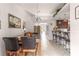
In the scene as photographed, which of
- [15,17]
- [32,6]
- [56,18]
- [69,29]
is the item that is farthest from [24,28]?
[69,29]

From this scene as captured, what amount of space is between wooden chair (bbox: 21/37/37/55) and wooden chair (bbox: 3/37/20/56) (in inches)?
5.2

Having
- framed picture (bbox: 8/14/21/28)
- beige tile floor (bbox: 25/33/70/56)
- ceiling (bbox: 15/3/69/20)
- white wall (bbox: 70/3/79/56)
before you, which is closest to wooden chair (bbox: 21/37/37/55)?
beige tile floor (bbox: 25/33/70/56)

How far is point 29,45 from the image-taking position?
287cm

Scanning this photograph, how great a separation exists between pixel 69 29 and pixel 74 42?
264mm

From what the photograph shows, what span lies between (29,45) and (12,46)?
1.10 feet

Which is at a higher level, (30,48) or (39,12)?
(39,12)

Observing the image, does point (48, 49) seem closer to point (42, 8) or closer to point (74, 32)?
point (74, 32)

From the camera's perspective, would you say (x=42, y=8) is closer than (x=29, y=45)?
Yes

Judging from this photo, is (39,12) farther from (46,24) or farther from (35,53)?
(35,53)

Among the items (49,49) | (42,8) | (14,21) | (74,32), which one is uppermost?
(42,8)

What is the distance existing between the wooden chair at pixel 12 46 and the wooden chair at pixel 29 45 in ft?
0.43

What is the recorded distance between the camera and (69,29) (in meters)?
2.75

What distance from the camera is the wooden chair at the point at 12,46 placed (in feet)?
8.98

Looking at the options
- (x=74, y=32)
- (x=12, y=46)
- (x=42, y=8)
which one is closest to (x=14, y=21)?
(x=12, y=46)
